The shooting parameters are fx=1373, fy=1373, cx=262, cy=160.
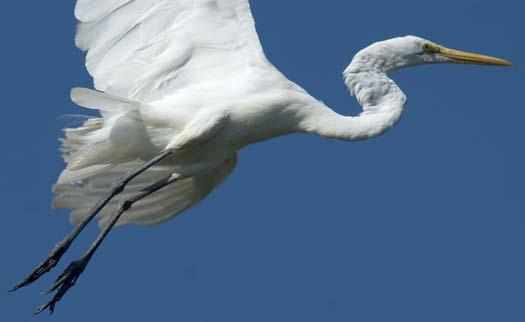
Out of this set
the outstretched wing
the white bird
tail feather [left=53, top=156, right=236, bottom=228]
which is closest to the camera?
the white bird

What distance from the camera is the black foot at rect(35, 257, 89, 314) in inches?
514

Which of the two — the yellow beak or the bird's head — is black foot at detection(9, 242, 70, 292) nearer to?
the bird's head

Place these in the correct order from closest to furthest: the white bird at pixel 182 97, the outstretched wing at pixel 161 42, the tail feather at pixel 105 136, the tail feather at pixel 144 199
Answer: the tail feather at pixel 105 136, the white bird at pixel 182 97, the outstretched wing at pixel 161 42, the tail feather at pixel 144 199

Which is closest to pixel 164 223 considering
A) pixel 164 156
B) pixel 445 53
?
pixel 164 156

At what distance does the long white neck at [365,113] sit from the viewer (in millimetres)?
13031

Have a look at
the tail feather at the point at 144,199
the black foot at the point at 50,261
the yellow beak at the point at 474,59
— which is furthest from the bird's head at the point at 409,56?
the black foot at the point at 50,261

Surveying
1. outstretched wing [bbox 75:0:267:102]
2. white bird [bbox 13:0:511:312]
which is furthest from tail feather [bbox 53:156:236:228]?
outstretched wing [bbox 75:0:267:102]

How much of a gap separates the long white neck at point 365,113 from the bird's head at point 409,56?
163mm

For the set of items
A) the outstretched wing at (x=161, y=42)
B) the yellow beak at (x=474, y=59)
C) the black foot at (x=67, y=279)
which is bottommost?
the black foot at (x=67, y=279)

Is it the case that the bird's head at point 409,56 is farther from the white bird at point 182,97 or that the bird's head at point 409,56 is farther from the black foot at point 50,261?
the black foot at point 50,261

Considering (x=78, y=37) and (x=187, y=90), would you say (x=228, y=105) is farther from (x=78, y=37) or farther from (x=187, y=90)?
(x=78, y=37)

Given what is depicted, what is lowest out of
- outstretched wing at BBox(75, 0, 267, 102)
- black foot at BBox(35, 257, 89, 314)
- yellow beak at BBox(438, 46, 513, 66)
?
black foot at BBox(35, 257, 89, 314)

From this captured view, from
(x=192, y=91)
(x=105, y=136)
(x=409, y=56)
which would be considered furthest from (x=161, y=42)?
(x=409, y=56)

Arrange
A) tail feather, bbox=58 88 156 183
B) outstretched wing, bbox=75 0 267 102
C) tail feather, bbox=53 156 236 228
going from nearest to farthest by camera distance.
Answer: tail feather, bbox=58 88 156 183 < outstretched wing, bbox=75 0 267 102 < tail feather, bbox=53 156 236 228
